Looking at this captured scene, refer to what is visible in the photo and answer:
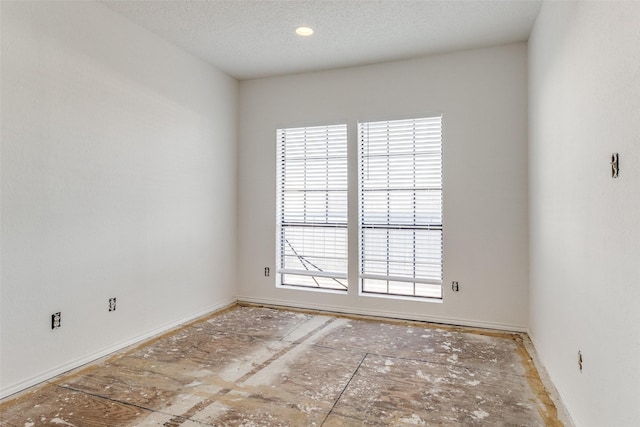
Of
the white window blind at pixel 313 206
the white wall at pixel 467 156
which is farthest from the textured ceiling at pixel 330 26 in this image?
the white window blind at pixel 313 206

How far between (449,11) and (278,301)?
359cm

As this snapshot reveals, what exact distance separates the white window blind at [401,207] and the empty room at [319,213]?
0.03 meters

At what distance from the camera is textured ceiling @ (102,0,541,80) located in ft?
10.0

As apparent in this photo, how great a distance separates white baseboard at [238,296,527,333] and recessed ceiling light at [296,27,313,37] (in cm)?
297

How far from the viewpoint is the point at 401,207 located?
4.16 m

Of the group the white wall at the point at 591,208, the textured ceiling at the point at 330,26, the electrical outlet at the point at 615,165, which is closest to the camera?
the white wall at the point at 591,208

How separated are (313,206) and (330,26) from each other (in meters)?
2.02

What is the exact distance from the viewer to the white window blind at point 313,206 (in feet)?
14.6

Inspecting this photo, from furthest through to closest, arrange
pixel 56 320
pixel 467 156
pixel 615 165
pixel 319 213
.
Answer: pixel 319 213 → pixel 467 156 → pixel 56 320 → pixel 615 165

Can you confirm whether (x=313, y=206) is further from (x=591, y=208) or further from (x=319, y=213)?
(x=591, y=208)

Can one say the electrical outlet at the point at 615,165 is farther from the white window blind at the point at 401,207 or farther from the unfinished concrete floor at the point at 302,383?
the white window blind at the point at 401,207

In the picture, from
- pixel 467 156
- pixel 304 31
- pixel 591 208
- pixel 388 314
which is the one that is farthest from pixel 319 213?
pixel 591 208

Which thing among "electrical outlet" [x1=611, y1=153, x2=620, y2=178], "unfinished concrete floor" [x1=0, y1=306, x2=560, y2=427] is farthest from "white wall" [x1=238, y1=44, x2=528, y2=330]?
"electrical outlet" [x1=611, y1=153, x2=620, y2=178]

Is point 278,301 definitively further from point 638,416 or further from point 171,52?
point 638,416
